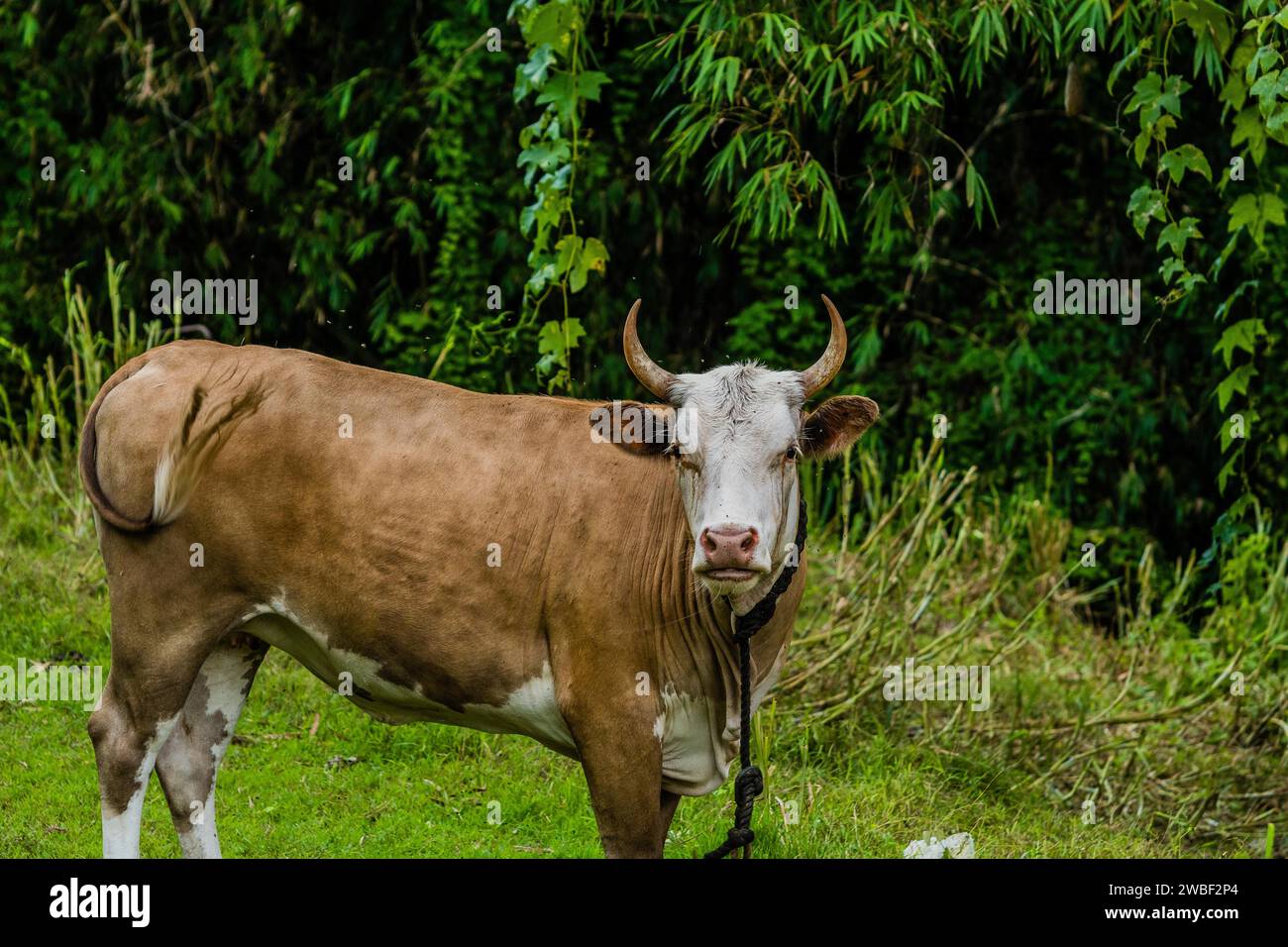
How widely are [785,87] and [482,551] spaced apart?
3.10 metres

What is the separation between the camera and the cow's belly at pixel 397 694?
4.32 meters

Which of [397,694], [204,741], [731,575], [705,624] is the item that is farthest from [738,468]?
[204,741]

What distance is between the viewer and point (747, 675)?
4.32 m

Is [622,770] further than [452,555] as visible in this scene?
No

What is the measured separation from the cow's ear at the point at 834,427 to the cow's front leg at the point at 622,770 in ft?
2.84

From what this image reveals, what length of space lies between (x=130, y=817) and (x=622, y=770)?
56.6 inches

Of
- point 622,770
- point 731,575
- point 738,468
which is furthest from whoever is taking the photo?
point 622,770

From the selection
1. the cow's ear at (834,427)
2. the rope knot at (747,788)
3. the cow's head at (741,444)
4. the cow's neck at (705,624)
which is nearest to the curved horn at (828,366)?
the cow's head at (741,444)

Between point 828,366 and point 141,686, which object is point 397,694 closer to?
point 141,686

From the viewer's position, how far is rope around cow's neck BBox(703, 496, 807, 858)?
14.1 feet

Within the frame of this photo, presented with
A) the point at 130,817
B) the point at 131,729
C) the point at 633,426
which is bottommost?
the point at 130,817

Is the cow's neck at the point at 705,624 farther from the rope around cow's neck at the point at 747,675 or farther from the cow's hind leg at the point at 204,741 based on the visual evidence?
the cow's hind leg at the point at 204,741

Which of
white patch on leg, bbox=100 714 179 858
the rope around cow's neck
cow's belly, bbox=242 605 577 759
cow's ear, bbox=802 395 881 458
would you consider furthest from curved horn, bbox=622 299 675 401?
white patch on leg, bbox=100 714 179 858

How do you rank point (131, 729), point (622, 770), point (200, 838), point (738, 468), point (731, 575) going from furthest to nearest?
point (200, 838)
point (131, 729)
point (622, 770)
point (738, 468)
point (731, 575)
